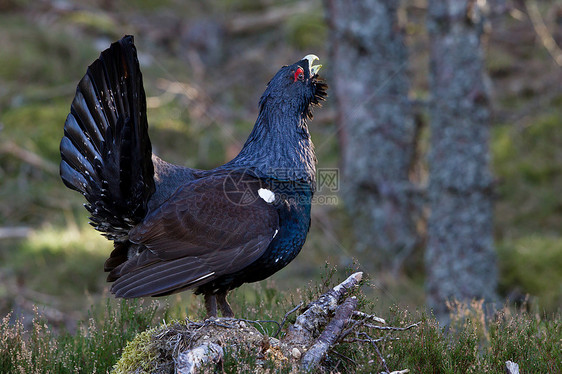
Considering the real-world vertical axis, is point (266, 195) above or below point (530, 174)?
above

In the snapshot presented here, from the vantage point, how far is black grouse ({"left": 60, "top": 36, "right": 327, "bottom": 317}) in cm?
364

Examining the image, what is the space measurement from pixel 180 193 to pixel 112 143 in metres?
0.53

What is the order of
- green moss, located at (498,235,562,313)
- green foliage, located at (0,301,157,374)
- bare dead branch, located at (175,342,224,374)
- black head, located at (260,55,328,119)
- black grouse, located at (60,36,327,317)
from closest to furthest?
bare dead branch, located at (175,342,224,374)
green foliage, located at (0,301,157,374)
black grouse, located at (60,36,327,317)
black head, located at (260,55,328,119)
green moss, located at (498,235,562,313)

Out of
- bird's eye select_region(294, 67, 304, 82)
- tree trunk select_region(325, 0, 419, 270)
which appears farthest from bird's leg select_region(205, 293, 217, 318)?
tree trunk select_region(325, 0, 419, 270)

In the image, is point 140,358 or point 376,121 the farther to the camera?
point 376,121

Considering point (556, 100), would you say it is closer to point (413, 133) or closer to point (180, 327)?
point (413, 133)

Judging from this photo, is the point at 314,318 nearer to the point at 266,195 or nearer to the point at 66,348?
the point at 266,195

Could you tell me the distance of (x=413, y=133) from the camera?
8.11m

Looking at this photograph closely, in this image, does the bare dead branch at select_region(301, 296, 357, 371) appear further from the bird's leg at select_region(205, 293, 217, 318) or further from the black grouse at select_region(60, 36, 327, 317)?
the bird's leg at select_region(205, 293, 217, 318)

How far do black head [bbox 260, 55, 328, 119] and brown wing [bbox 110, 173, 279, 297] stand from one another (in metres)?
0.64

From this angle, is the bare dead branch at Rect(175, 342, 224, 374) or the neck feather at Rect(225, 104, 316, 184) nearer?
the bare dead branch at Rect(175, 342, 224, 374)

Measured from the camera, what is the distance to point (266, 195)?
12.6ft

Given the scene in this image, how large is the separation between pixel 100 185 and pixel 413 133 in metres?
5.10

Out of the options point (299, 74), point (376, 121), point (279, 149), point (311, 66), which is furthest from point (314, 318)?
Result: point (376, 121)
